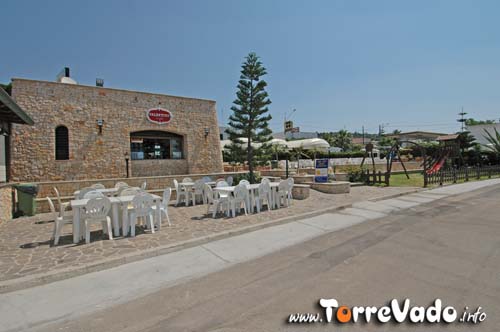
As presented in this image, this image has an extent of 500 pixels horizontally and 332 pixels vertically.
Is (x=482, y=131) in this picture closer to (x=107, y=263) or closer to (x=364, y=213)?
(x=364, y=213)

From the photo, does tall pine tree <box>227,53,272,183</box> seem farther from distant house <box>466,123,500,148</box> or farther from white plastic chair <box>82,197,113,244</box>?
distant house <box>466,123,500,148</box>

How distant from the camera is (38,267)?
4.21 meters

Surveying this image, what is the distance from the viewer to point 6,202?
330 inches

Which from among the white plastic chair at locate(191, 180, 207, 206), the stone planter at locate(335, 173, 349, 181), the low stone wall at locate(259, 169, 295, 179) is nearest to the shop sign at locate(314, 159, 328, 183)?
the low stone wall at locate(259, 169, 295, 179)

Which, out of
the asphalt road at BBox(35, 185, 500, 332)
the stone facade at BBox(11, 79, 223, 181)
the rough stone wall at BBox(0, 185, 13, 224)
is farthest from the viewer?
the stone facade at BBox(11, 79, 223, 181)

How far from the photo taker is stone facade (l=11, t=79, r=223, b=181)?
11.7 metres

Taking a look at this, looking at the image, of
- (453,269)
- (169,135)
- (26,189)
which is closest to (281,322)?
Result: (453,269)

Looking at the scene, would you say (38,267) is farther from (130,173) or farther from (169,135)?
(169,135)

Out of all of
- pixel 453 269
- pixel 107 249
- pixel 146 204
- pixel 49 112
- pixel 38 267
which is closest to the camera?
pixel 453 269

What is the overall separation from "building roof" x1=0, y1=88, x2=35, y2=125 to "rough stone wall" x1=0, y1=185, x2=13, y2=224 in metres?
2.07

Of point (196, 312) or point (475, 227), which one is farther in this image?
point (475, 227)

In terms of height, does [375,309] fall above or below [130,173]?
below

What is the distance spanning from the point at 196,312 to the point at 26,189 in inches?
363

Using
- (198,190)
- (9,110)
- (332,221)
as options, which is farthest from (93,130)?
(332,221)
